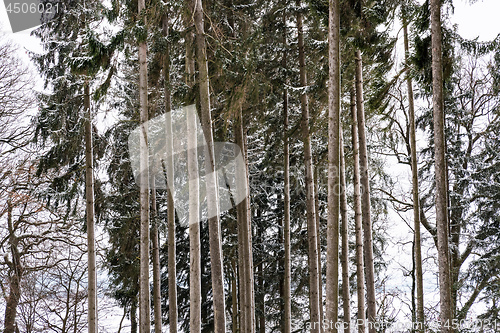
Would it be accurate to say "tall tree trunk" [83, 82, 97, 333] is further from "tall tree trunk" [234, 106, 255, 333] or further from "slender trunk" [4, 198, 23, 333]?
"slender trunk" [4, 198, 23, 333]

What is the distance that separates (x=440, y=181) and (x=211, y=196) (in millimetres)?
3432

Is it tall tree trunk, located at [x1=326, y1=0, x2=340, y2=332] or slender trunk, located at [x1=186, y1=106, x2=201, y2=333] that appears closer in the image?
tall tree trunk, located at [x1=326, y1=0, x2=340, y2=332]

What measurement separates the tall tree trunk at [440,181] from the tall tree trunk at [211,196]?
324 centimetres

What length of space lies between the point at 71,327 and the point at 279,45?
12.4 m

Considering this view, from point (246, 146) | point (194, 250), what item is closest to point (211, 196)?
point (194, 250)

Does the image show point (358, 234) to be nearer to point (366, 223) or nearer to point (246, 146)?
point (366, 223)

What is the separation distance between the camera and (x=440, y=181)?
18.5 feet

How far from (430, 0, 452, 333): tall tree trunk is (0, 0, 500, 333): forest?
23mm

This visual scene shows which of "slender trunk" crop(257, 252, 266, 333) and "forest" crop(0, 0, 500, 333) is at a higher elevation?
"forest" crop(0, 0, 500, 333)

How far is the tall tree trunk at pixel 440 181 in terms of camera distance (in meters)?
5.57

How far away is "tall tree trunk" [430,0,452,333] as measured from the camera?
5.57 m

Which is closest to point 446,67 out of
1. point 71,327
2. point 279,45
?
point 279,45

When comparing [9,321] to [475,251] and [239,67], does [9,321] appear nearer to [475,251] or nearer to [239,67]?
[239,67]

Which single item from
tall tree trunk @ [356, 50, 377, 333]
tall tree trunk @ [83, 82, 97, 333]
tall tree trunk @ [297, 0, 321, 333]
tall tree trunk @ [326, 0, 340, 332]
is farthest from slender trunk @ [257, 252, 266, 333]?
tall tree trunk @ [326, 0, 340, 332]
